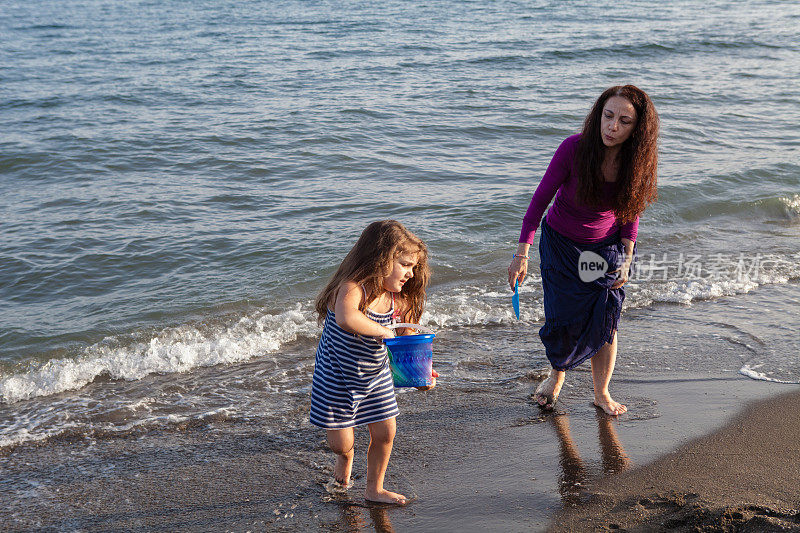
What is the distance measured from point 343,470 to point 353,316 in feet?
2.80

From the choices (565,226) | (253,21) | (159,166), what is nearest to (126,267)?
(159,166)

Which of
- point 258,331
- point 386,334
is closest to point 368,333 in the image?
point 386,334

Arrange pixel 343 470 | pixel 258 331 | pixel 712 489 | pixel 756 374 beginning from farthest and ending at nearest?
pixel 258 331
pixel 756 374
pixel 343 470
pixel 712 489

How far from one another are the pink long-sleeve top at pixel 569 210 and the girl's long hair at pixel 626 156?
0.05 m

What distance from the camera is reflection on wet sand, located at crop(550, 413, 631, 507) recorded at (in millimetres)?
3359

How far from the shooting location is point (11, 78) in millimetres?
14977

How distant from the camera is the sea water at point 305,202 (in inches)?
199

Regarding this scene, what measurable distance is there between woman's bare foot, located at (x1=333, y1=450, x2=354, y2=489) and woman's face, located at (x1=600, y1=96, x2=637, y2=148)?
192 centimetres

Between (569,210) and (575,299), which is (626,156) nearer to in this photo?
(569,210)

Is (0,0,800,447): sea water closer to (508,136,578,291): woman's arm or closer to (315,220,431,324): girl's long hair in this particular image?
(508,136,578,291): woman's arm

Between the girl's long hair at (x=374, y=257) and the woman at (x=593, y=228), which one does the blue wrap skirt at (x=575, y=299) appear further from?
the girl's long hair at (x=374, y=257)

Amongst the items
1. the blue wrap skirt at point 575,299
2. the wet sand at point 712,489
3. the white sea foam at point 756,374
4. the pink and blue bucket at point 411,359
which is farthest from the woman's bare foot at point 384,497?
the white sea foam at point 756,374

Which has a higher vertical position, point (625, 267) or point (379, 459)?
point (625, 267)

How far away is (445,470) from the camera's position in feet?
11.9
